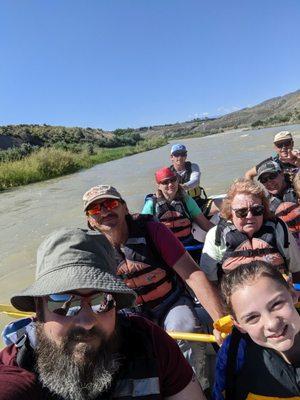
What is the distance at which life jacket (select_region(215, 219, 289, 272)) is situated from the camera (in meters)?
2.25

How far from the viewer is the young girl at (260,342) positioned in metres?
1.25

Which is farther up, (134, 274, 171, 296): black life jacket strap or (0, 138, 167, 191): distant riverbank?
(134, 274, 171, 296): black life jacket strap

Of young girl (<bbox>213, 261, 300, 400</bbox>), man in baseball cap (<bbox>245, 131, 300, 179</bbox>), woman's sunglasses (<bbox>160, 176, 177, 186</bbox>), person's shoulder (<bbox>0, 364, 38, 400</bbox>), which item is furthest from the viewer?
man in baseball cap (<bbox>245, 131, 300, 179</bbox>)

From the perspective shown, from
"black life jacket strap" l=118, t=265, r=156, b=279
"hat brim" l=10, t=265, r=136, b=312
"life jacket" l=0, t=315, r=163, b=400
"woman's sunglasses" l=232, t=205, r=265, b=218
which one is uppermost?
"hat brim" l=10, t=265, r=136, b=312

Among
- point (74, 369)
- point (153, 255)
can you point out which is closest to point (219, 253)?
point (153, 255)

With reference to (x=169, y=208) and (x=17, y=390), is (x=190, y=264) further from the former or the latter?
(x=169, y=208)

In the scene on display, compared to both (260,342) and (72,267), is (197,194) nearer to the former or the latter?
(260,342)

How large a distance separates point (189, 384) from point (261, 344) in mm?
250

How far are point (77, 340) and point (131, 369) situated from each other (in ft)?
0.59

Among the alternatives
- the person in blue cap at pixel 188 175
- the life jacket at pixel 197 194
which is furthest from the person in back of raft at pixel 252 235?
the person in blue cap at pixel 188 175

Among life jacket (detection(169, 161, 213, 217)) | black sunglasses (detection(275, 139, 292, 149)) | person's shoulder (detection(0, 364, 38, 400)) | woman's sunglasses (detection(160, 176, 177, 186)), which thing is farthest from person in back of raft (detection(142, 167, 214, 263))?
person's shoulder (detection(0, 364, 38, 400))

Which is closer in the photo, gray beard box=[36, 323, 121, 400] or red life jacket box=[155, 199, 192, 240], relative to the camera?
gray beard box=[36, 323, 121, 400]

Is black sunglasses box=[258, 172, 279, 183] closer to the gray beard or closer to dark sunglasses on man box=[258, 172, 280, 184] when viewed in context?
dark sunglasses on man box=[258, 172, 280, 184]

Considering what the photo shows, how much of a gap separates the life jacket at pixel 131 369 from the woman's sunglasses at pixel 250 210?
1.21 meters
